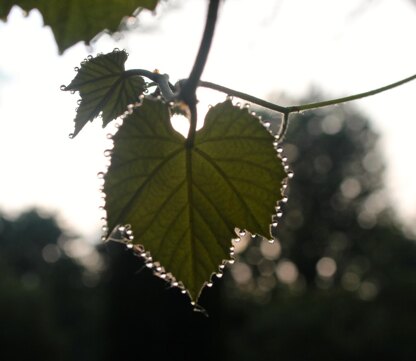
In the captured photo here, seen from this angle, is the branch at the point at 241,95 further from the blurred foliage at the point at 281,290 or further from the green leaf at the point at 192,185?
the blurred foliage at the point at 281,290

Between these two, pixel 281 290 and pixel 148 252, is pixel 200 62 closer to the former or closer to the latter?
pixel 148 252

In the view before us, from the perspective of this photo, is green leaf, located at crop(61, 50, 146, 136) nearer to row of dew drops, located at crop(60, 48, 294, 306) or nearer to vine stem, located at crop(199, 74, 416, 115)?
row of dew drops, located at crop(60, 48, 294, 306)

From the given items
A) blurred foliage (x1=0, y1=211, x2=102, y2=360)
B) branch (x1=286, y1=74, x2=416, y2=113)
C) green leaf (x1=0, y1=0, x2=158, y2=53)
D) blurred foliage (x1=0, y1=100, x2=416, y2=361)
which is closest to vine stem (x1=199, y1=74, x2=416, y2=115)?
branch (x1=286, y1=74, x2=416, y2=113)

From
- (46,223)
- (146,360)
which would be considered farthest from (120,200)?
(46,223)

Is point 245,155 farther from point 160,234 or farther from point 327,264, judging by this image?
point 327,264

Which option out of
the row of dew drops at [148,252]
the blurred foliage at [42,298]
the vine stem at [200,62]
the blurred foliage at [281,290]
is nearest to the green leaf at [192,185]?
the row of dew drops at [148,252]
